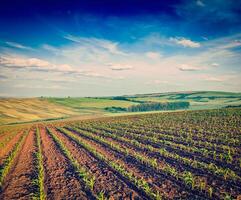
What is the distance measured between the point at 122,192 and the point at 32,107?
8491 cm

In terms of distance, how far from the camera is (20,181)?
43.7ft

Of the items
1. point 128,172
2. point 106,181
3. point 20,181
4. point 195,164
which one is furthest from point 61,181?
point 195,164

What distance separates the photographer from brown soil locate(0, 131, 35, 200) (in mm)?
11440

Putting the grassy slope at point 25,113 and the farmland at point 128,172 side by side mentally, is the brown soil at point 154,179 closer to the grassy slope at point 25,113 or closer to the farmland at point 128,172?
the farmland at point 128,172

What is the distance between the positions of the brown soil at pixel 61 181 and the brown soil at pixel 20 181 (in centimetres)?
102

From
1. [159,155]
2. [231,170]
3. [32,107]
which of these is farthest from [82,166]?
[32,107]

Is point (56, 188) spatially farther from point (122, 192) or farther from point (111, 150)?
point (111, 150)

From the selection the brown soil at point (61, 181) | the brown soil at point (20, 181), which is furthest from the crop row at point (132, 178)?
the brown soil at point (20, 181)

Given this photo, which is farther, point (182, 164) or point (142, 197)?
point (182, 164)

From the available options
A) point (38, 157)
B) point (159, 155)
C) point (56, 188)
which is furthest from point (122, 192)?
point (38, 157)

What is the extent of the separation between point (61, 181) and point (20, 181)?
2.68m

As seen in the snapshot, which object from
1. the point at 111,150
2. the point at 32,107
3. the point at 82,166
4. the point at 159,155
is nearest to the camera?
the point at 82,166

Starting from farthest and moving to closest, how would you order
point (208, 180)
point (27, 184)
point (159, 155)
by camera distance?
point (159, 155) → point (27, 184) → point (208, 180)

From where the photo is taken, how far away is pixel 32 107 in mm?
87625
